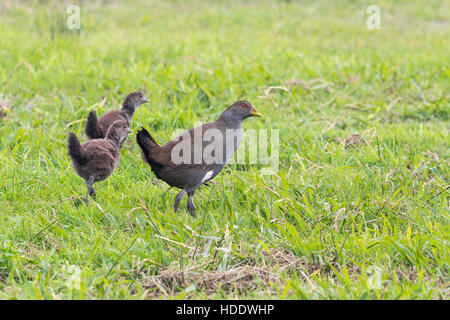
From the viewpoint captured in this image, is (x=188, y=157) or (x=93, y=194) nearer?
(x=188, y=157)

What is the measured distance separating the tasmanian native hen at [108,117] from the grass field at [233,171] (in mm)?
262

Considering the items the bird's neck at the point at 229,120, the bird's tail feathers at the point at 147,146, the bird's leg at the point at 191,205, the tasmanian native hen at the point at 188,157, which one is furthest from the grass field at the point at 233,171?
the bird's neck at the point at 229,120

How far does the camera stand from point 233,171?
529 cm

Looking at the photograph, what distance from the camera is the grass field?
147 inches

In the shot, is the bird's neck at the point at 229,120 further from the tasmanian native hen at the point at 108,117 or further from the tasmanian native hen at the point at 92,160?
the tasmanian native hen at the point at 108,117

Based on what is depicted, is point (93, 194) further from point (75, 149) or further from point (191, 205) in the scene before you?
point (191, 205)

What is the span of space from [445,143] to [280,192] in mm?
2260

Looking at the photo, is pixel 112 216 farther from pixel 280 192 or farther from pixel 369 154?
pixel 369 154

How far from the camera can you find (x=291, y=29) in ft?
35.3

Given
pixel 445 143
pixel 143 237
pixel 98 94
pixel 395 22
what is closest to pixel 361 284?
pixel 143 237

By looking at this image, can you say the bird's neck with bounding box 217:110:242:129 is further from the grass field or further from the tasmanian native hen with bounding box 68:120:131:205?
the tasmanian native hen with bounding box 68:120:131:205

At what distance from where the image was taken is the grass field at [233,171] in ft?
12.2

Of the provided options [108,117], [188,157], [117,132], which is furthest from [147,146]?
[108,117]

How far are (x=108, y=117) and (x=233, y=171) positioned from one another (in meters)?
1.48
